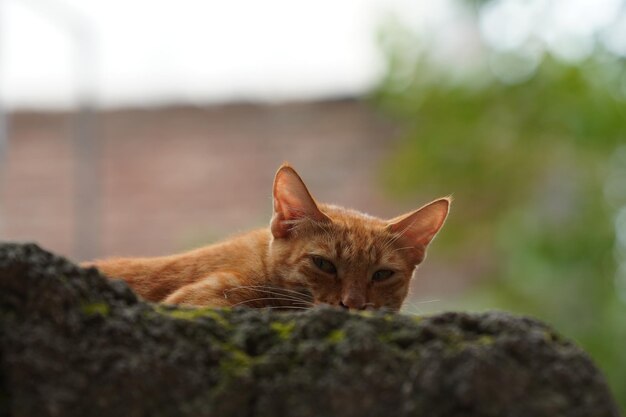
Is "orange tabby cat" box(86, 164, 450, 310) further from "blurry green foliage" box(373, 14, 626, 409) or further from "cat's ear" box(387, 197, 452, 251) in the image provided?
"blurry green foliage" box(373, 14, 626, 409)

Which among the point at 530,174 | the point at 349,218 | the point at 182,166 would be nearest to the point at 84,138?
the point at 182,166

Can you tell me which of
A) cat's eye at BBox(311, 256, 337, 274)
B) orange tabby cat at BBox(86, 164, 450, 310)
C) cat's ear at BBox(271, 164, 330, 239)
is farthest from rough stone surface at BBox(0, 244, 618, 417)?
cat's ear at BBox(271, 164, 330, 239)

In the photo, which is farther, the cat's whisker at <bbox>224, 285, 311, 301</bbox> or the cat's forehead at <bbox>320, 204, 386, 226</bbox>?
the cat's forehead at <bbox>320, 204, 386, 226</bbox>

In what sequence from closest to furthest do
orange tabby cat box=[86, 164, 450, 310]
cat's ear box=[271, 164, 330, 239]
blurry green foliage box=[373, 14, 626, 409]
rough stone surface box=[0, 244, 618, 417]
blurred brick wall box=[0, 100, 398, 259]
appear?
rough stone surface box=[0, 244, 618, 417], orange tabby cat box=[86, 164, 450, 310], cat's ear box=[271, 164, 330, 239], blurry green foliage box=[373, 14, 626, 409], blurred brick wall box=[0, 100, 398, 259]

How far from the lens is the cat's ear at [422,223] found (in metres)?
2.02

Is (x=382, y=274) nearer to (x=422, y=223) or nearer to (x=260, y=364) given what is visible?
(x=422, y=223)

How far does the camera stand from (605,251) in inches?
171

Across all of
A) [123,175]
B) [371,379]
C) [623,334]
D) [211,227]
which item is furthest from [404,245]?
[123,175]

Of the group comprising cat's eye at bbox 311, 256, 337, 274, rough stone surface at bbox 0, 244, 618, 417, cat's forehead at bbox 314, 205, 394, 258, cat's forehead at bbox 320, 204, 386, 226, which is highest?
cat's forehead at bbox 320, 204, 386, 226

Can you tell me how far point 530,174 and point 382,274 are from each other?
9.99ft

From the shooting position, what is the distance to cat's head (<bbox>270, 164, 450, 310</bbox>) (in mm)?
1859

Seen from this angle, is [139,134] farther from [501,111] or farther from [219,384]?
[219,384]

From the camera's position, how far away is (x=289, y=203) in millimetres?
2006

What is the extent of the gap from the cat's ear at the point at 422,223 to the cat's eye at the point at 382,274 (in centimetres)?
12
